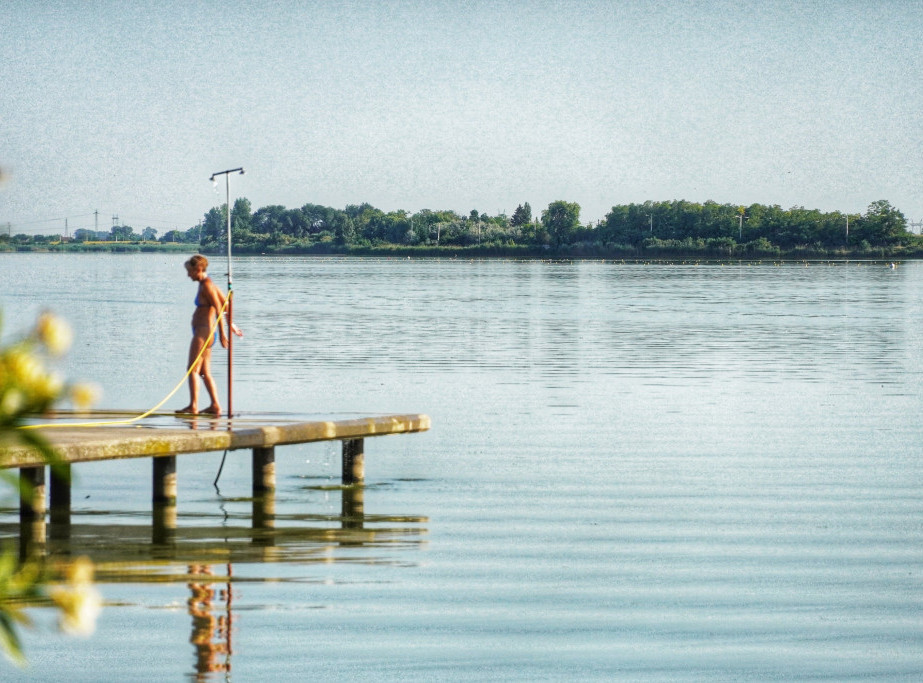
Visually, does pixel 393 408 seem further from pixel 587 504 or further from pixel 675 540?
pixel 675 540

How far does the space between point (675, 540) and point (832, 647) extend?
364 cm

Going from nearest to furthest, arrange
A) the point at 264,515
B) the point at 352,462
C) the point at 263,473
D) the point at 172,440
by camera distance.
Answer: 1. the point at 172,440
2. the point at 264,515
3. the point at 263,473
4. the point at 352,462

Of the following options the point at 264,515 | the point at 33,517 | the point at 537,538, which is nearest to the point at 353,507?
the point at 264,515

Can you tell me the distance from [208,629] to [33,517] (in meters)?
4.19

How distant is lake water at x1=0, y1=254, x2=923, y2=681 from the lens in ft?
30.5

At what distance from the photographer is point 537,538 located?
13258 mm

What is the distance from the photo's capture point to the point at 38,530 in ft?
42.3

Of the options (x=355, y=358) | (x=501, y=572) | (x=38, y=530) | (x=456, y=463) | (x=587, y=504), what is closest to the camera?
(x=501, y=572)

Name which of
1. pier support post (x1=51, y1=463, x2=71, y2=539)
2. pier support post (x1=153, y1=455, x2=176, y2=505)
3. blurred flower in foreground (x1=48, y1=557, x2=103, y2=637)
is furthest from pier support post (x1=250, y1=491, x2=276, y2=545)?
blurred flower in foreground (x1=48, y1=557, x2=103, y2=637)

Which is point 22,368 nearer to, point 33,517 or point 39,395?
point 39,395

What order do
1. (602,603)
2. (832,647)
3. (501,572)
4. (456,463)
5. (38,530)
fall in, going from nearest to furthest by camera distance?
(832,647), (602,603), (501,572), (38,530), (456,463)

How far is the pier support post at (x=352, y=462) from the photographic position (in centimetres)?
1611

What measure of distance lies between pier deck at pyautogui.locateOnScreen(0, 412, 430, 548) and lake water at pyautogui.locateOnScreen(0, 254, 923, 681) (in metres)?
0.38

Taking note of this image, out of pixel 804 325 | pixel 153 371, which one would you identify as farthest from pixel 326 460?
pixel 804 325
